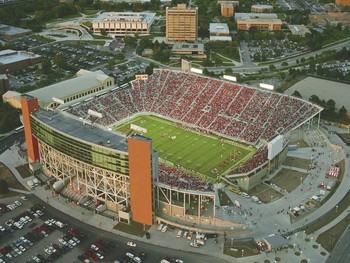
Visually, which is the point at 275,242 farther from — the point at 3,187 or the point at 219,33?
the point at 219,33

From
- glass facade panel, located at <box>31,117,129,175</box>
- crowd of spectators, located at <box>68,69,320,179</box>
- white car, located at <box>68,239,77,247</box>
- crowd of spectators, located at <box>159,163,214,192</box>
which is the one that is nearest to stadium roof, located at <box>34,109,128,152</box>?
glass facade panel, located at <box>31,117,129,175</box>

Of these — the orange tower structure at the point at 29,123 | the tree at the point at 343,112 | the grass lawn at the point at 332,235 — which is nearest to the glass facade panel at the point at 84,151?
the orange tower structure at the point at 29,123

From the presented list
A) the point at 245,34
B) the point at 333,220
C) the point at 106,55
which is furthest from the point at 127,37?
the point at 333,220

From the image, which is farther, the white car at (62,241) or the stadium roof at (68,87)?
the stadium roof at (68,87)

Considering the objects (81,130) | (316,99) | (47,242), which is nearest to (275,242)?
(47,242)

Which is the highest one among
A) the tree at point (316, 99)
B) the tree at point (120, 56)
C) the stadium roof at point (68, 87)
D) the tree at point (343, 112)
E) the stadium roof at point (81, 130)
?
the stadium roof at point (81, 130)

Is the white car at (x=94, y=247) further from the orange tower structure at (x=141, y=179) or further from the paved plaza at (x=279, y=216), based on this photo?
the orange tower structure at (x=141, y=179)
